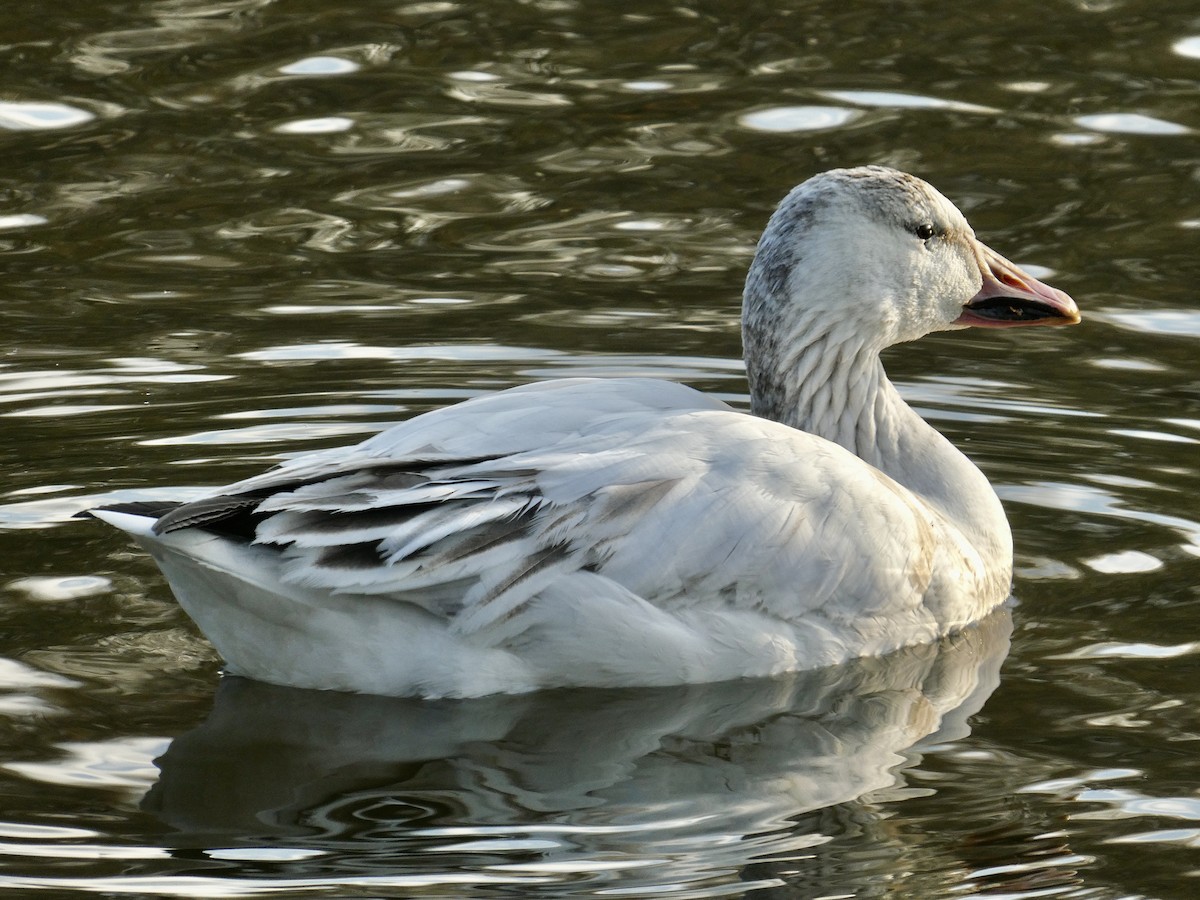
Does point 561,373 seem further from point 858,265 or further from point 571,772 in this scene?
point 571,772

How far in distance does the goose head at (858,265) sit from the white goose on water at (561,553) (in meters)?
0.44

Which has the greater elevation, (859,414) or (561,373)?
(859,414)

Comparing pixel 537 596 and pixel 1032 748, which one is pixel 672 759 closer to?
pixel 537 596

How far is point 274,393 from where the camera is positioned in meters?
8.62

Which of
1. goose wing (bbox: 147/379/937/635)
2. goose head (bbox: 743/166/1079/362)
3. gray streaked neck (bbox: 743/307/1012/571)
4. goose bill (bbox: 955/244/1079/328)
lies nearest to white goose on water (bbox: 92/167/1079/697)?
goose wing (bbox: 147/379/937/635)

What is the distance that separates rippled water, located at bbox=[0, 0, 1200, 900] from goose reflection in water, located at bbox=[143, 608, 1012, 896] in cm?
1

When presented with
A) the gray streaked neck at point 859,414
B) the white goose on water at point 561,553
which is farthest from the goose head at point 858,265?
the white goose on water at point 561,553

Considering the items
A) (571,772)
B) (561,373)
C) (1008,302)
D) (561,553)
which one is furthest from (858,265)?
(561,373)

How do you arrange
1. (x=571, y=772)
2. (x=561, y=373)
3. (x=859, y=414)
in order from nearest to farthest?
(x=571, y=772) → (x=859, y=414) → (x=561, y=373)

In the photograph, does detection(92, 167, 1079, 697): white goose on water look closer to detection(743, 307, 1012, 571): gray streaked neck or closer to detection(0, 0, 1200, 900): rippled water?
detection(0, 0, 1200, 900): rippled water

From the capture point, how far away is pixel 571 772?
5.62 meters

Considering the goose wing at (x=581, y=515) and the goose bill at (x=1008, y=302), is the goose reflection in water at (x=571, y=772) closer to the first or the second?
the goose wing at (x=581, y=515)

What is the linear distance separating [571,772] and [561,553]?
23.7 inches

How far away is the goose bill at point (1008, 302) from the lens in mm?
7156
